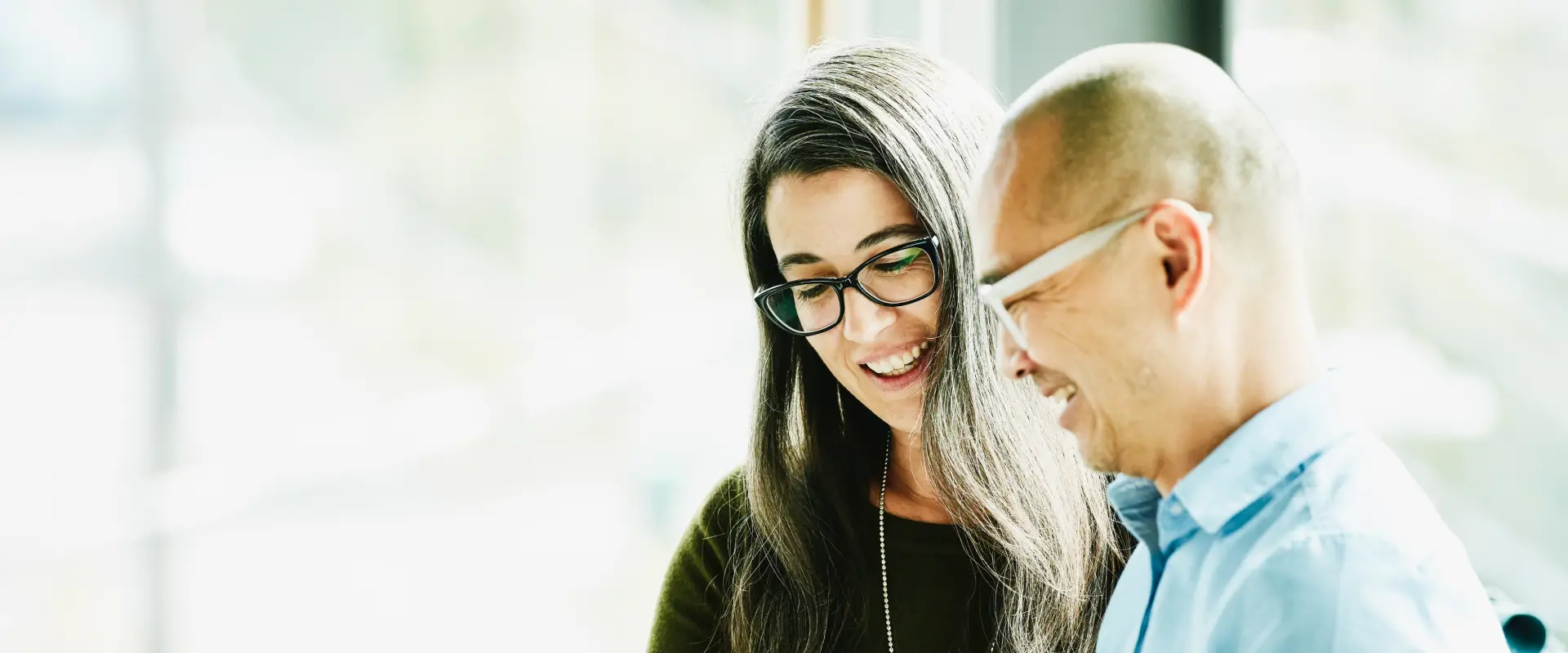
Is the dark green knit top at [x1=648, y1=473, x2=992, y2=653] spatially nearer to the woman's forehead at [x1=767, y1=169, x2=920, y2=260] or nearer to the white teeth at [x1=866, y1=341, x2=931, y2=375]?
the white teeth at [x1=866, y1=341, x2=931, y2=375]

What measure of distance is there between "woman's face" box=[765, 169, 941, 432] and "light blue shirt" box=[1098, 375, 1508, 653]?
0.55 meters

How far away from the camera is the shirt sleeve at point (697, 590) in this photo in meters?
1.56

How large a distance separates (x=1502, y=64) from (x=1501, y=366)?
347 mm

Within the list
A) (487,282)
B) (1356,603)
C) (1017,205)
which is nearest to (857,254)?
(1017,205)

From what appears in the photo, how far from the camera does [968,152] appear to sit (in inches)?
53.3

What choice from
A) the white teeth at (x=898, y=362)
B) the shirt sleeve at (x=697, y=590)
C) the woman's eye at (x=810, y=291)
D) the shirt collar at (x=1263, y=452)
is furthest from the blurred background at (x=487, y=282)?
the shirt sleeve at (x=697, y=590)

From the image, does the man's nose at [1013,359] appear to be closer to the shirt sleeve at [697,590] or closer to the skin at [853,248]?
the skin at [853,248]

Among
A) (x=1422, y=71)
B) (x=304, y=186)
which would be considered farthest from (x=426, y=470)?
(x=1422, y=71)

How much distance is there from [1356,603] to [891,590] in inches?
33.9

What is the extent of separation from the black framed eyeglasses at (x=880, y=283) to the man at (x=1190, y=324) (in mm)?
477

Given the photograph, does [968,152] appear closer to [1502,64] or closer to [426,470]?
[1502,64]

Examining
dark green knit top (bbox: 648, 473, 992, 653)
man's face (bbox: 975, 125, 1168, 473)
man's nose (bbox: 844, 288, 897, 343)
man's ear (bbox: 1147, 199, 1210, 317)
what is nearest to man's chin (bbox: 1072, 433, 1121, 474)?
man's face (bbox: 975, 125, 1168, 473)

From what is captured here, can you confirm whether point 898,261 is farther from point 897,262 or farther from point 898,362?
point 898,362

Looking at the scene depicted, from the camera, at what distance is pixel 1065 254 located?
0.77 metres
